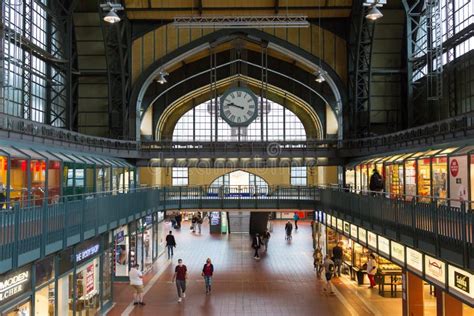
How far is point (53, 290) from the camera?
12.8 metres

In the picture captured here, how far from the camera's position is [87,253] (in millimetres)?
15664

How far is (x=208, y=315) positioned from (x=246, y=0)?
19.4 meters

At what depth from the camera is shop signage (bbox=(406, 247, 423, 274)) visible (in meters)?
11.9

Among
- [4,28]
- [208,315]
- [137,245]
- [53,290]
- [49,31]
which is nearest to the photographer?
[53,290]

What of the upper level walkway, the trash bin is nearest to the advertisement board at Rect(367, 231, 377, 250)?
the upper level walkway

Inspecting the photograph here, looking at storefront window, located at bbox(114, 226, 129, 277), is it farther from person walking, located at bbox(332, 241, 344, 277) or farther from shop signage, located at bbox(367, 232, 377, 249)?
shop signage, located at bbox(367, 232, 377, 249)

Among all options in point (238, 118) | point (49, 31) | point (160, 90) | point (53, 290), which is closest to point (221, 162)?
point (238, 118)

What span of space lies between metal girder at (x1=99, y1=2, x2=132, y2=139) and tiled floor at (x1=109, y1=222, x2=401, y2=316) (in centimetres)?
844

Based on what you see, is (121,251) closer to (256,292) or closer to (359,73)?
(256,292)

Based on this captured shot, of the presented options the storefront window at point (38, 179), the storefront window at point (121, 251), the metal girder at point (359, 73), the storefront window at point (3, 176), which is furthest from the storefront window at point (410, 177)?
the storefront window at point (3, 176)

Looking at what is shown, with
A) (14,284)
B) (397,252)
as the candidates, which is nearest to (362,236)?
(397,252)

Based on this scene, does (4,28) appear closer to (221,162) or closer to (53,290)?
(53,290)

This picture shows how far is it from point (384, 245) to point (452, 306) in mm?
3218

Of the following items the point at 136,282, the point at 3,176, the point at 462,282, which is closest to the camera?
the point at 462,282
